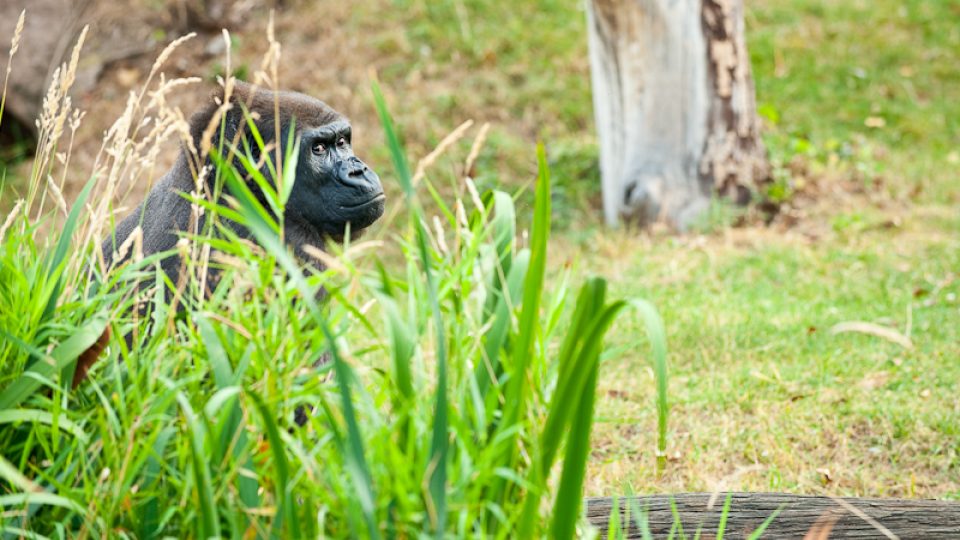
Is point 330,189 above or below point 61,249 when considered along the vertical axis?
below

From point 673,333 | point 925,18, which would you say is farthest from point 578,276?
point 925,18

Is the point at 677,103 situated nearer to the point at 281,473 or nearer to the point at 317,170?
the point at 317,170

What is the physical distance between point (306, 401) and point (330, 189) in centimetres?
175

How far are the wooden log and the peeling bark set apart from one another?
4.43 m

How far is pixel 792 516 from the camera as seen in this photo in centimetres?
264

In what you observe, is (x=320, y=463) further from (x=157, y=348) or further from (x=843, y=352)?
(x=843, y=352)

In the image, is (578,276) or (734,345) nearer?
(734,345)

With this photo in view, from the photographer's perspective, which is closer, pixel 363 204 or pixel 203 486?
pixel 203 486

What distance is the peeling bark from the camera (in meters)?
6.90

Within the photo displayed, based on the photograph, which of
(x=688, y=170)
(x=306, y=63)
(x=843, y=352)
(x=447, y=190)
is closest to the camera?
(x=843, y=352)

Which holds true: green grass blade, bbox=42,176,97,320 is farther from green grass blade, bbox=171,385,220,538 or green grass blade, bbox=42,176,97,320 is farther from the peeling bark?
the peeling bark

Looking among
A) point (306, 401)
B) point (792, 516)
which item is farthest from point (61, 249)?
point (792, 516)

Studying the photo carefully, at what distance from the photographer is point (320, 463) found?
215 centimetres

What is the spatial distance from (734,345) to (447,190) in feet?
11.3
